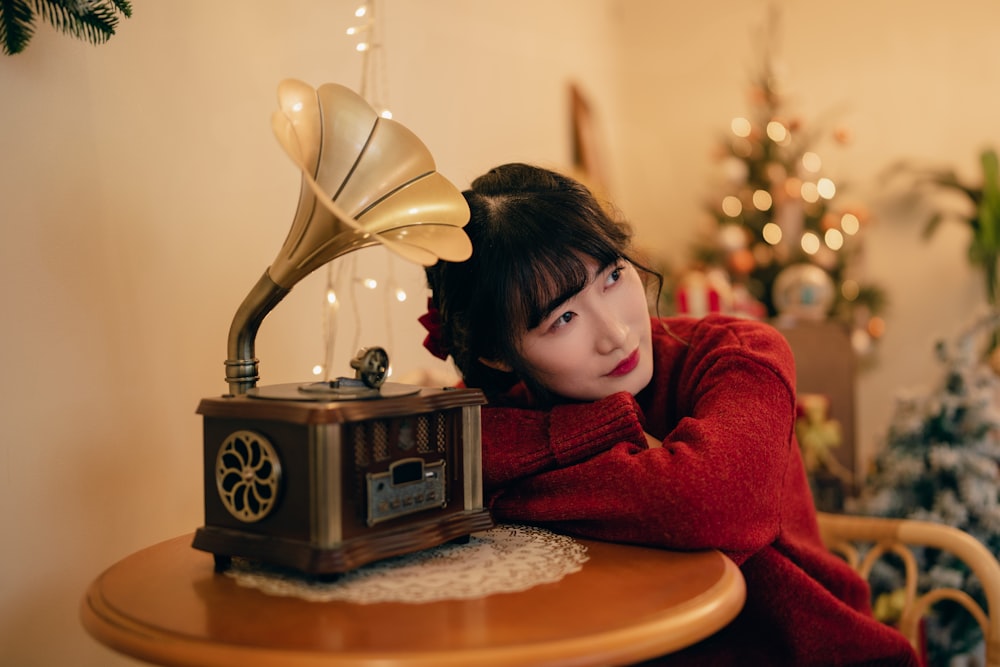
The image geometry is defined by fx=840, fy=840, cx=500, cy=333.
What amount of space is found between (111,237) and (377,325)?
0.73 metres

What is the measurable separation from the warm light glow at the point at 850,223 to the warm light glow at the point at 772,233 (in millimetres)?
295

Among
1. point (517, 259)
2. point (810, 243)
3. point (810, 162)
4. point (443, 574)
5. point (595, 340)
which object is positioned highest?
point (810, 162)

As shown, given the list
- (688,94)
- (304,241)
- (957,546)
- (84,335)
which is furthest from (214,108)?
(688,94)

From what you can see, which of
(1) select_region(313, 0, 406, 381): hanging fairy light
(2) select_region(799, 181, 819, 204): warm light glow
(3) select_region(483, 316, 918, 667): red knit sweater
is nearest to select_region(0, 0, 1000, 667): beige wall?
(1) select_region(313, 0, 406, 381): hanging fairy light

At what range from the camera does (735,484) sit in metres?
0.97

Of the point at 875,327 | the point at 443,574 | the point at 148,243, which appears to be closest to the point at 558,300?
the point at 443,574

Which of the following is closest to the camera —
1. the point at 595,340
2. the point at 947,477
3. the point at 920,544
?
the point at 595,340

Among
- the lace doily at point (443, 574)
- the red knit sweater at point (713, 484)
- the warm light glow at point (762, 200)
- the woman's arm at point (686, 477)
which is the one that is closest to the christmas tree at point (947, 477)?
the red knit sweater at point (713, 484)

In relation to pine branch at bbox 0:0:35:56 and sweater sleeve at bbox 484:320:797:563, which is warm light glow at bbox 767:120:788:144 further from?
pine branch at bbox 0:0:35:56

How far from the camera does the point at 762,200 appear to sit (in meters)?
3.73

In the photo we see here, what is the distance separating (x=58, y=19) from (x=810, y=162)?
339cm

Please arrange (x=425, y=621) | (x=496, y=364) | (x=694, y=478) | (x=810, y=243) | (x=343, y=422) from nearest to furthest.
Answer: (x=425, y=621), (x=343, y=422), (x=694, y=478), (x=496, y=364), (x=810, y=243)

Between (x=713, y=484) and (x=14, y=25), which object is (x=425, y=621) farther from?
(x=14, y=25)

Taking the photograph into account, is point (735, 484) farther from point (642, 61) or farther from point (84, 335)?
point (642, 61)
